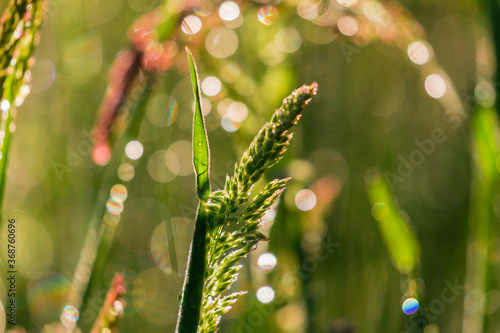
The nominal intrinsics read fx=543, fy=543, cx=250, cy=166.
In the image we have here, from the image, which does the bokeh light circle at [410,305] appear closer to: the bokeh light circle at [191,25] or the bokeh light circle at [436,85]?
the bokeh light circle at [436,85]

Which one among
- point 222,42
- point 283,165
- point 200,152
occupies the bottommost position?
point 200,152

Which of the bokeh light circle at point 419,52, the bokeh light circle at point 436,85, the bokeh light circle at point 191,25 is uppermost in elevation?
the bokeh light circle at point 419,52

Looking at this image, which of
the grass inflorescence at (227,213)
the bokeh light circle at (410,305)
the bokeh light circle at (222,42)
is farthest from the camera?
the bokeh light circle at (222,42)

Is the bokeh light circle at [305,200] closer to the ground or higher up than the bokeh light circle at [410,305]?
higher up

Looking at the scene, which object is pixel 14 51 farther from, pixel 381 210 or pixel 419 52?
pixel 419 52

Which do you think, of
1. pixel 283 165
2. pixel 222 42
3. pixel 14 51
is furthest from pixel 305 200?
pixel 222 42

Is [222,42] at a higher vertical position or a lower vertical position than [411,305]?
higher

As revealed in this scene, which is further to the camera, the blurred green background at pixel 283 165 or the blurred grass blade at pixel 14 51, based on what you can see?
the blurred green background at pixel 283 165

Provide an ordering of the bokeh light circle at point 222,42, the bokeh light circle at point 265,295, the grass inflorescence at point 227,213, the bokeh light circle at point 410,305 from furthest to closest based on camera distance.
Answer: the bokeh light circle at point 222,42 → the bokeh light circle at point 265,295 → the bokeh light circle at point 410,305 → the grass inflorescence at point 227,213

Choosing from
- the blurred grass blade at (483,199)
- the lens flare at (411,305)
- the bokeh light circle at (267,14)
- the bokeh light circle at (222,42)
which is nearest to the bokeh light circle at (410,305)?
the lens flare at (411,305)

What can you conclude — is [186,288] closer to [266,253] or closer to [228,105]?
[266,253]
